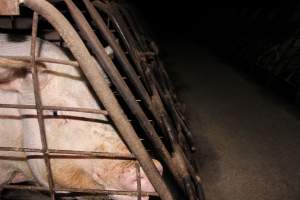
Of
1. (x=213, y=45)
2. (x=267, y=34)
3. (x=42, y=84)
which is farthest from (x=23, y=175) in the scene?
(x=213, y=45)

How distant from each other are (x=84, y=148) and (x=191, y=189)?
1.66 feet

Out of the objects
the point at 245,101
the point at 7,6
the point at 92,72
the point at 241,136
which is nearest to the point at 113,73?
the point at 92,72

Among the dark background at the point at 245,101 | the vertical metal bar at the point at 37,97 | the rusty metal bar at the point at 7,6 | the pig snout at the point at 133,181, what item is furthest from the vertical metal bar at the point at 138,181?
the dark background at the point at 245,101

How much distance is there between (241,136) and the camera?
128 inches

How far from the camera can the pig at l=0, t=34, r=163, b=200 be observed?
130 cm

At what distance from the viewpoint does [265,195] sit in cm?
251

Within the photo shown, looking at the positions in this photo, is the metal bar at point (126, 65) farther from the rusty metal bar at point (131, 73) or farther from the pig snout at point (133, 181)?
the pig snout at point (133, 181)

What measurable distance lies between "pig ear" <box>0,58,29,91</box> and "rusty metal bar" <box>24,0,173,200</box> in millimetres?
270

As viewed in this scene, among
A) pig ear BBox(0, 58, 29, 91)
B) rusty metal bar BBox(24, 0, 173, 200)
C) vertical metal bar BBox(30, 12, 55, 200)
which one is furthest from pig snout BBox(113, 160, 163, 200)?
pig ear BBox(0, 58, 29, 91)

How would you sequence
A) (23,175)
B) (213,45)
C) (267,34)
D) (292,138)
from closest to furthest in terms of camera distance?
1. (23,175)
2. (292,138)
3. (267,34)
4. (213,45)

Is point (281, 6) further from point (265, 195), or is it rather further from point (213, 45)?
point (265, 195)

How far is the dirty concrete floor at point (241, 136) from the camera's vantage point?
2602mm

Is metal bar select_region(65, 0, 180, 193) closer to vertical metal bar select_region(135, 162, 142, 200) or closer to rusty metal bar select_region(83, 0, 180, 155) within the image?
vertical metal bar select_region(135, 162, 142, 200)

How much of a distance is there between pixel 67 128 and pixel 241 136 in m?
2.30
